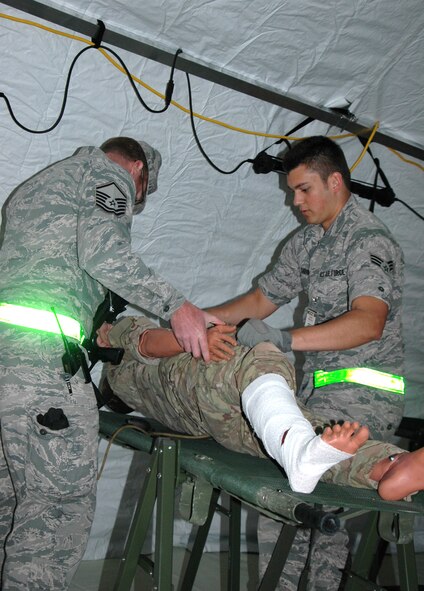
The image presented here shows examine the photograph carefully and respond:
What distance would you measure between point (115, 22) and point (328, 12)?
28.4 inches

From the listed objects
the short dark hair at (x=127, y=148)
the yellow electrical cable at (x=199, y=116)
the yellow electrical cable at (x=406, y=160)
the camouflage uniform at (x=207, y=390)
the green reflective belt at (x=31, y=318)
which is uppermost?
the yellow electrical cable at (x=406, y=160)

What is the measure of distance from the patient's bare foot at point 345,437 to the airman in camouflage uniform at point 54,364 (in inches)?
25.5

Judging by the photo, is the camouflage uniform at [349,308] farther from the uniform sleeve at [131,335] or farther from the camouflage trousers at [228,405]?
the uniform sleeve at [131,335]

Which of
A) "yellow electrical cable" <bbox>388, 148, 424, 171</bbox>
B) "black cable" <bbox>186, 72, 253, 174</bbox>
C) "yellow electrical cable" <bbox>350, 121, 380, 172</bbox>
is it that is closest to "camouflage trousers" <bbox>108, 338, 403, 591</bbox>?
"black cable" <bbox>186, 72, 253, 174</bbox>

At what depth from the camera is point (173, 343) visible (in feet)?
5.69

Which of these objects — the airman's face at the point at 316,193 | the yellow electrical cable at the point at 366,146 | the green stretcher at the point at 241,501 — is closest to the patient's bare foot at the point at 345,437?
the green stretcher at the point at 241,501

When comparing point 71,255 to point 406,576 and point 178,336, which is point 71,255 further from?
point 406,576

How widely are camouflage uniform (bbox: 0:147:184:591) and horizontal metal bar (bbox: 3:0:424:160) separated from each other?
55 cm

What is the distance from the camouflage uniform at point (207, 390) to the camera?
1.51 meters

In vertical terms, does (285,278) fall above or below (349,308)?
above

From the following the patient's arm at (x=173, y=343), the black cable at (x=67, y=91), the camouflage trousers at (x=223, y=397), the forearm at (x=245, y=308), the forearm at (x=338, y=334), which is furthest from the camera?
the forearm at (x=245, y=308)

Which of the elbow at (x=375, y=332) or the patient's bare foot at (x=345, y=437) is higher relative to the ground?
the elbow at (x=375, y=332)

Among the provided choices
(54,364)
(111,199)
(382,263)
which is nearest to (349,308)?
(382,263)

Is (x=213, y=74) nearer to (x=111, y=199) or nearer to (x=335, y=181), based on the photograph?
(x=335, y=181)
